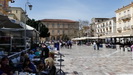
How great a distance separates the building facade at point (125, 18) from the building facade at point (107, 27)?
11126 millimetres

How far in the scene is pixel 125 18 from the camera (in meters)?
50.7

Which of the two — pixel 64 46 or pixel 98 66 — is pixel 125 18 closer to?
pixel 64 46

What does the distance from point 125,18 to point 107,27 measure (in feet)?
69.4

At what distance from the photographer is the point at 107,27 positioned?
71750 millimetres

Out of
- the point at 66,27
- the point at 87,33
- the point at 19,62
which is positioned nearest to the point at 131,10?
the point at 87,33

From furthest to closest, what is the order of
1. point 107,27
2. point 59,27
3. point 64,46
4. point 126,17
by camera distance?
point 59,27 → point 107,27 → point 126,17 → point 64,46

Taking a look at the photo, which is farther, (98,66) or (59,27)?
(59,27)

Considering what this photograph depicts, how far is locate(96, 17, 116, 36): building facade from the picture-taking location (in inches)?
2650

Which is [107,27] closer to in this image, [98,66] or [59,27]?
[59,27]

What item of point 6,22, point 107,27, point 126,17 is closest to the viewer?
point 6,22

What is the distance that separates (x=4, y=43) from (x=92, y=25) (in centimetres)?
7890

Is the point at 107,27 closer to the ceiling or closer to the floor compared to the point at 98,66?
closer to the ceiling

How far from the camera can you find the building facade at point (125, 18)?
48.7 metres

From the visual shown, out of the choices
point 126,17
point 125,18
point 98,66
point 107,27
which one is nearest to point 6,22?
point 98,66
